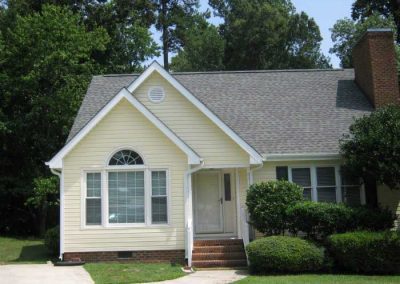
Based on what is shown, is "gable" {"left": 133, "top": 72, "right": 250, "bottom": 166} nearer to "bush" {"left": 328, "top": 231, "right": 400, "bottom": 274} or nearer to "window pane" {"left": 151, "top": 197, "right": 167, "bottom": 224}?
"window pane" {"left": 151, "top": 197, "right": 167, "bottom": 224}

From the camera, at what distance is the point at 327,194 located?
1764 centimetres

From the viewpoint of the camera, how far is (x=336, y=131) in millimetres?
18500

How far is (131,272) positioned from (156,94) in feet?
20.3

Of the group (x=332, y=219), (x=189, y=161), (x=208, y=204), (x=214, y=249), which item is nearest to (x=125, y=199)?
(x=189, y=161)

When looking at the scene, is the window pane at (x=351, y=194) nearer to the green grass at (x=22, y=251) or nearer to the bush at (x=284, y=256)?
the bush at (x=284, y=256)

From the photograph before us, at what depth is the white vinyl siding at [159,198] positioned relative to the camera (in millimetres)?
16047

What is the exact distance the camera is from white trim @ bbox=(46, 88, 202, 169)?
15766 millimetres

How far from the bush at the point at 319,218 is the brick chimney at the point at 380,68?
6487mm

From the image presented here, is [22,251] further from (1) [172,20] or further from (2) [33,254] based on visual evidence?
(1) [172,20]

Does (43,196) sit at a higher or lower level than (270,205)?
higher

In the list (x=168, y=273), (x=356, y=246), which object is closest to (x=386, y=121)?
(x=356, y=246)

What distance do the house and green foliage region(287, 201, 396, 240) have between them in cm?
183

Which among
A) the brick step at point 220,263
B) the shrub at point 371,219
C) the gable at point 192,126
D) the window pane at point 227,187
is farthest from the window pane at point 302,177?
the brick step at point 220,263

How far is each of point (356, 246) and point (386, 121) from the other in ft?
13.5
